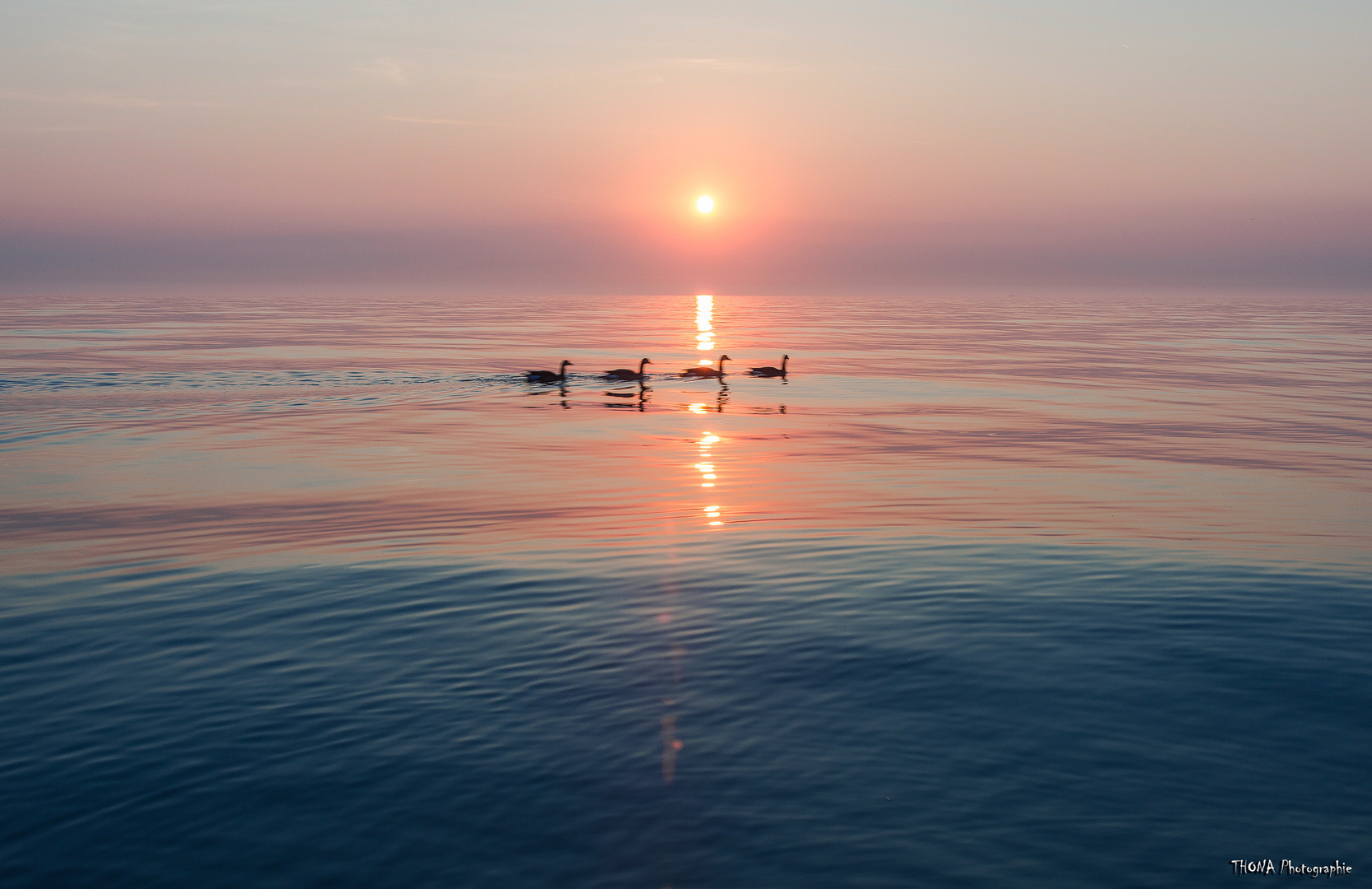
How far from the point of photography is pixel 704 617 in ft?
44.6

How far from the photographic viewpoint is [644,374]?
50.5 metres

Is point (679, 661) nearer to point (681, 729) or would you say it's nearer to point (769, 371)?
point (681, 729)

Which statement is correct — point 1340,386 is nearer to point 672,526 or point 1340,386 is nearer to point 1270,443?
point 1270,443

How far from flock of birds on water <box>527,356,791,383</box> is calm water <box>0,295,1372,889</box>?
58.0 feet

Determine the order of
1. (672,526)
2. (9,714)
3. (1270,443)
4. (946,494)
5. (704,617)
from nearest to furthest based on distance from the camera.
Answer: (9,714), (704,617), (672,526), (946,494), (1270,443)

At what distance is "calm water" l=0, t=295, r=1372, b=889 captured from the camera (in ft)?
26.7

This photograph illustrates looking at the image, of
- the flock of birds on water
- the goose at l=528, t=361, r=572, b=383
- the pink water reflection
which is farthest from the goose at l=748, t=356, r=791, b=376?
the goose at l=528, t=361, r=572, b=383

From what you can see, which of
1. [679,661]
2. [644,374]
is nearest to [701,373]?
[644,374]

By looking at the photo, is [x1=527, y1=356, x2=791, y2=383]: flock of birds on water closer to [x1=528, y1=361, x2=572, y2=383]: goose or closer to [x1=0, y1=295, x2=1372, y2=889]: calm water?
[x1=528, y1=361, x2=572, y2=383]: goose

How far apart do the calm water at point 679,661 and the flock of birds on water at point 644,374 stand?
1769 cm

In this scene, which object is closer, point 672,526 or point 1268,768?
point 1268,768

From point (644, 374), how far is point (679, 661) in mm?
39031

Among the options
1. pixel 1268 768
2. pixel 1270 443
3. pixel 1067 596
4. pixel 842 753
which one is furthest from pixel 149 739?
pixel 1270 443

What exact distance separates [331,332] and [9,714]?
90.0 m
